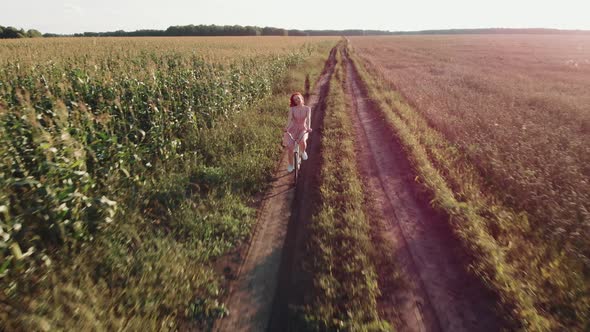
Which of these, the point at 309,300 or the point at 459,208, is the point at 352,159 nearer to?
the point at 459,208

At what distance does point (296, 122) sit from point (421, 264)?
3.98 metres

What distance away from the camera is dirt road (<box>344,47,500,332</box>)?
3.28 m

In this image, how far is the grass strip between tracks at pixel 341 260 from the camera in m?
3.15

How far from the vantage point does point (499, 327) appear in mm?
3154

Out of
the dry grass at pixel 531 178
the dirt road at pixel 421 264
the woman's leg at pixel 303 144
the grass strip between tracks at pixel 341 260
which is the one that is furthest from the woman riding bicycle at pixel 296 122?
the dry grass at pixel 531 178

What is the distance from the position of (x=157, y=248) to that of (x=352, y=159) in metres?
4.97

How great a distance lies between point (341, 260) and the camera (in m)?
3.94

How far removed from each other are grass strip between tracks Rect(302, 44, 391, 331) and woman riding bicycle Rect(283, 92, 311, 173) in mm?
945

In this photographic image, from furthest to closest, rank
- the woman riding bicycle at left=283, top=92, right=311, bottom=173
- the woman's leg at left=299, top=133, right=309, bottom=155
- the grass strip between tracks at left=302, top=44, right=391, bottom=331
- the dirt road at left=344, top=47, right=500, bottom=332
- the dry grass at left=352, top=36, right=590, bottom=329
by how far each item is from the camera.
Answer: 1. the woman's leg at left=299, top=133, right=309, bottom=155
2. the woman riding bicycle at left=283, top=92, right=311, bottom=173
3. the dry grass at left=352, top=36, right=590, bottom=329
4. the dirt road at left=344, top=47, right=500, bottom=332
5. the grass strip between tracks at left=302, top=44, right=391, bottom=331

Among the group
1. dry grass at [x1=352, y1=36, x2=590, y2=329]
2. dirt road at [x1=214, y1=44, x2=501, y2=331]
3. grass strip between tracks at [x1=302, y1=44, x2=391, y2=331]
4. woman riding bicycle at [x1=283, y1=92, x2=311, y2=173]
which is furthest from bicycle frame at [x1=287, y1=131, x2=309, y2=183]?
dry grass at [x1=352, y1=36, x2=590, y2=329]

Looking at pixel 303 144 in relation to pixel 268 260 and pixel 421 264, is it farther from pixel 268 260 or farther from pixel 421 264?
pixel 421 264

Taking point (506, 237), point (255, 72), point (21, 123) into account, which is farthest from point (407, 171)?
point (255, 72)

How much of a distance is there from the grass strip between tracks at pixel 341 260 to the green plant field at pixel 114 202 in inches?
49.6

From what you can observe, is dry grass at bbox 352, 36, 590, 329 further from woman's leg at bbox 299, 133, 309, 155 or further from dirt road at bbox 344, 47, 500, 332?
woman's leg at bbox 299, 133, 309, 155
